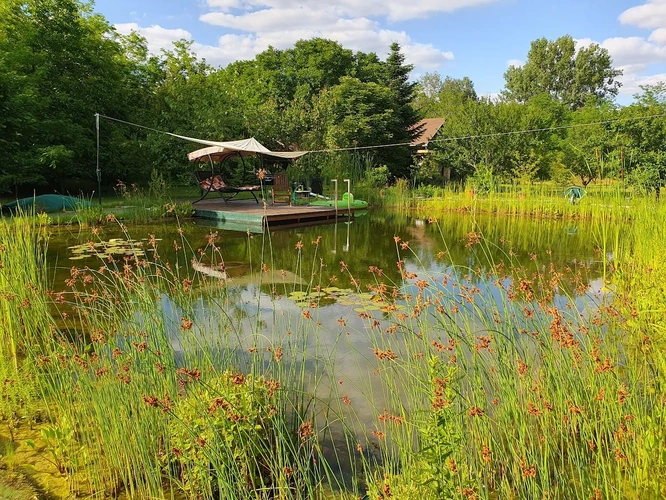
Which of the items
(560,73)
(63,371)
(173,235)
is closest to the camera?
(63,371)

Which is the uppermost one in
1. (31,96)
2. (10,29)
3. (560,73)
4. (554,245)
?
(560,73)

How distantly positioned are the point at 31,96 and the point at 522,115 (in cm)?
1622

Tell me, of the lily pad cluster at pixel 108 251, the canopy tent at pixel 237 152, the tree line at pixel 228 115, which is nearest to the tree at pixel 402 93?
the tree line at pixel 228 115

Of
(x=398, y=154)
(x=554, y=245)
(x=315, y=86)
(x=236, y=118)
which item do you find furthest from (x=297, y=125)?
(x=554, y=245)

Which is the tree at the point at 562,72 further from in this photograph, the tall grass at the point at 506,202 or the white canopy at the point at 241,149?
→ the white canopy at the point at 241,149

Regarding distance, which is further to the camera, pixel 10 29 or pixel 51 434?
pixel 10 29

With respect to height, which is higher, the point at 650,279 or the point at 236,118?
Result: the point at 236,118

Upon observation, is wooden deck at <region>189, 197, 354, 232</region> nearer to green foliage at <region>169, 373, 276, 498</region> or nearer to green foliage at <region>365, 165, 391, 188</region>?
green foliage at <region>365, 165, 391, 188</region>

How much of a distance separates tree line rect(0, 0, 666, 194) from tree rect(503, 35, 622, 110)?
18719mm

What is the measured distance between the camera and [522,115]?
735 inches

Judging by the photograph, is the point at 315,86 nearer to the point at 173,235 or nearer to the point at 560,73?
the point at 173,235

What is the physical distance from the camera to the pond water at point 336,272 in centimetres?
248

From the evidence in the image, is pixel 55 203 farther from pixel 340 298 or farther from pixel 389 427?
pixel 389 427

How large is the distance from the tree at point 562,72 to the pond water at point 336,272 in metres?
35.9
